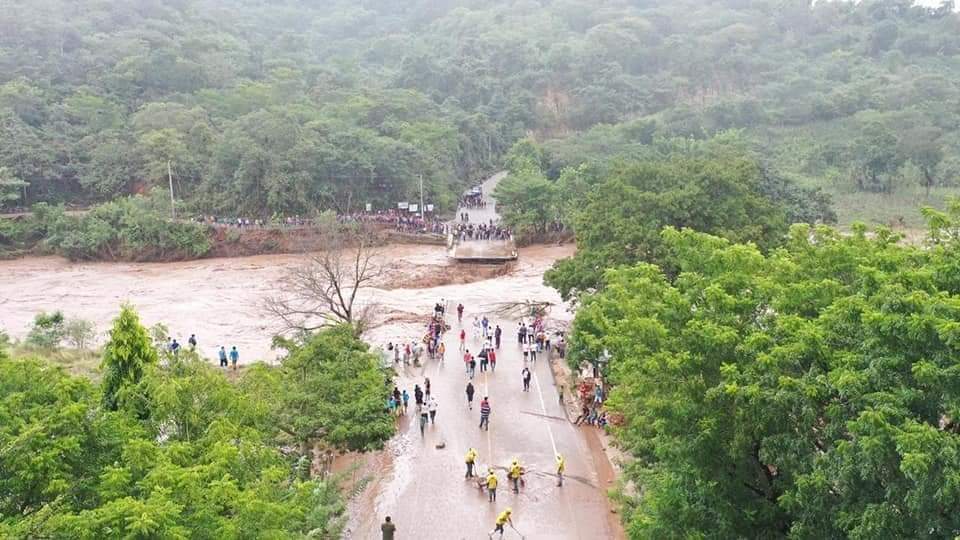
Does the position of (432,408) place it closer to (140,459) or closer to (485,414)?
(485,414)

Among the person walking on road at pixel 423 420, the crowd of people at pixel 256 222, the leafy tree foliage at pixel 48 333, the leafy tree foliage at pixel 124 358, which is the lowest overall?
the person walking on road at pixel 423 420

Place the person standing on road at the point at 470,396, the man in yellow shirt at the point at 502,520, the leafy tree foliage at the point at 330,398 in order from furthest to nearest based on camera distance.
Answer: the person standing on road at the point at 470,396
the leafy tree foliage at the point at 330,398
the man in yellow shirt at the point at 502,520

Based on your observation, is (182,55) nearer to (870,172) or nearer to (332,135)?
(332,135)

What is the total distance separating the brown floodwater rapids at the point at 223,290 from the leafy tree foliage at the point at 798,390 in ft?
67.5

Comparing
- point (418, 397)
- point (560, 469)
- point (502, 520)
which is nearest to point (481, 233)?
point (418, 397)

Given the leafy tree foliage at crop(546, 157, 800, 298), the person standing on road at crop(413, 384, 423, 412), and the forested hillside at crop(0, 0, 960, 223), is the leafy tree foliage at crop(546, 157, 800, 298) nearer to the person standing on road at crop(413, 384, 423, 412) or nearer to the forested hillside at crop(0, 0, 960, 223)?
the person standing on road at crop(413, 384, 423, 412)

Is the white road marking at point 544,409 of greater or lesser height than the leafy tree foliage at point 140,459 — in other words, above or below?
below

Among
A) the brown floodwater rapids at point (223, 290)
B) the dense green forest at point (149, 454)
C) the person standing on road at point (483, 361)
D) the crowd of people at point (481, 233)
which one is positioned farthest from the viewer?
the crowd of people at point (481, 233)

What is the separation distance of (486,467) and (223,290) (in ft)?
90.4

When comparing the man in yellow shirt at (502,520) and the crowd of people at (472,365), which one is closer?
the man in yellow shirt at (502,520)

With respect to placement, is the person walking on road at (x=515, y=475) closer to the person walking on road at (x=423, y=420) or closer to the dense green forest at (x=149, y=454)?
the person walking on road at (x=423, y=420)

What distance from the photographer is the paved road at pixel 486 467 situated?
17.5m

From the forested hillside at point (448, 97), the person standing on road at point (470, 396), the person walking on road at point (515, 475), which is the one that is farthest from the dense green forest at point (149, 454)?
the forested hillside at point (448, 97)

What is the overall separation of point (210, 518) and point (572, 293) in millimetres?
21588
